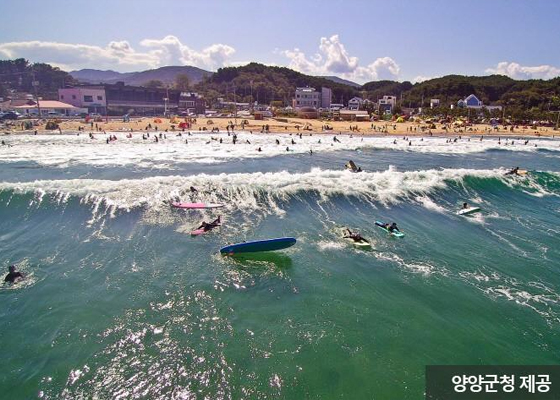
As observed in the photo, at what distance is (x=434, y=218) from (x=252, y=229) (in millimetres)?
12599

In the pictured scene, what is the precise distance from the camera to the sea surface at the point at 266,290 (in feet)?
35.5

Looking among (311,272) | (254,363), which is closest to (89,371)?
(254,363)

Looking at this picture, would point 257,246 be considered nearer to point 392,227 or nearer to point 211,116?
point 392,227

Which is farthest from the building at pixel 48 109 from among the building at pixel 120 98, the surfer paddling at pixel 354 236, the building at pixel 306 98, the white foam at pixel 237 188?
the surfer paddling at pixel 354 236

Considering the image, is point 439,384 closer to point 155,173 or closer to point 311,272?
point 311,272

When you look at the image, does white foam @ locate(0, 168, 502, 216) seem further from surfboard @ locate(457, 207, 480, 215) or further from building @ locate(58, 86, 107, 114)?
→ building @ locate(58, 86, 107, 114)

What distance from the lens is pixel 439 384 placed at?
10578mm

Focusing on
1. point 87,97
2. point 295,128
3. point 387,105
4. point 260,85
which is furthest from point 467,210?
point 260,85

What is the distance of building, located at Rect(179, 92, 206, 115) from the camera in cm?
12593

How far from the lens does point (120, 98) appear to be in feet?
395

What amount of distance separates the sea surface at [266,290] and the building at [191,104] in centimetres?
10226

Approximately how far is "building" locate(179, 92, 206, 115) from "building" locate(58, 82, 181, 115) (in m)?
2.54

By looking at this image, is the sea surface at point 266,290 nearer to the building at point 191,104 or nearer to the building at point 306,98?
the building at point 191,104

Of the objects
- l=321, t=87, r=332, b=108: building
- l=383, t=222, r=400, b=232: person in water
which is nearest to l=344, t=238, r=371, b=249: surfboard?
l=383, t=222, r=400, b=232: person in water
